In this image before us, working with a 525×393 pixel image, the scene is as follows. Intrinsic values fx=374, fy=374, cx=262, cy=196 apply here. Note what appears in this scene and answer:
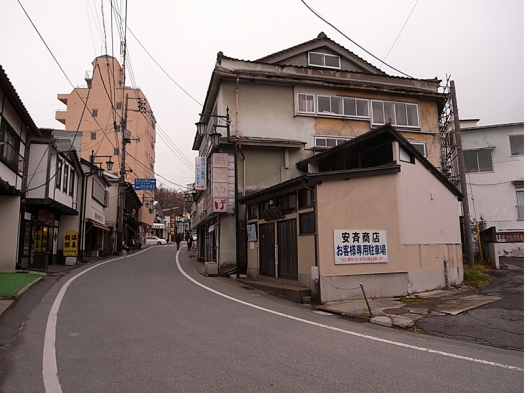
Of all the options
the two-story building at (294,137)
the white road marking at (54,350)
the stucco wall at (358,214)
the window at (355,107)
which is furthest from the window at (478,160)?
the white road marking at (54,350)

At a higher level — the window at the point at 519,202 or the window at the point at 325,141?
the window at the point at 325,141

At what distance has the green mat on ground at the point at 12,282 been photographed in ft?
35.6

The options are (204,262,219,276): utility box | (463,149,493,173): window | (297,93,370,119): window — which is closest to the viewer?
(204,262,219,276): utility box

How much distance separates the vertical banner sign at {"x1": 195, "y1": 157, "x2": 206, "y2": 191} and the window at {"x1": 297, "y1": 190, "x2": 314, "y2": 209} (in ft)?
33.1

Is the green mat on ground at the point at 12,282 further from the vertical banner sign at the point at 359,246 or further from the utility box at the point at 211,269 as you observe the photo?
the vertical banner sign at the point at 359,246

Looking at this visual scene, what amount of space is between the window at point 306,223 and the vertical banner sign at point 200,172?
34.3ft

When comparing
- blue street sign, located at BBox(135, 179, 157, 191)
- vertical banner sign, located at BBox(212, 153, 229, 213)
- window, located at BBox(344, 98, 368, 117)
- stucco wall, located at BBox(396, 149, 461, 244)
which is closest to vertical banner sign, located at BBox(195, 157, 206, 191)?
vertical banner sign, located at BBox(212, 153, 229, 213)

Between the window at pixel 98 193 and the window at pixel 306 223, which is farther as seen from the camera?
the window at pixel 98 193

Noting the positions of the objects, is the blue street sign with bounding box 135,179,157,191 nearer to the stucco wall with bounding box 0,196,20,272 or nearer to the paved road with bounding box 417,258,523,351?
the stucco wall with bounding box 0,196,20,272

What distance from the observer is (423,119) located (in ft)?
74.0

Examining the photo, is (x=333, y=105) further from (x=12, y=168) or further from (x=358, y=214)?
(x=12, y=168)

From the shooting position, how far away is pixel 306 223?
12.5 m

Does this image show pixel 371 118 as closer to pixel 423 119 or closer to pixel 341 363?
pixel 423 119

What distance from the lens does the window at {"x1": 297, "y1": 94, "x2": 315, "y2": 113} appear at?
20.7 meters
